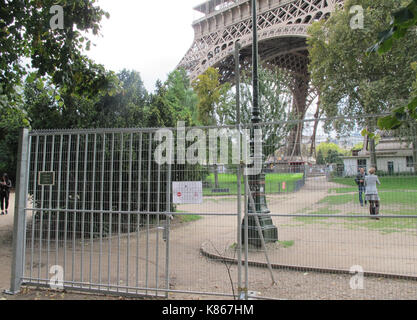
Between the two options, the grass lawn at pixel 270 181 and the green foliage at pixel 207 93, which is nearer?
the grass lawn at pixel 270 181

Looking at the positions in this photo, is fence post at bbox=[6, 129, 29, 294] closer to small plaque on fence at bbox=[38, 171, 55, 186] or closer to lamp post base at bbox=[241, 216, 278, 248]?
small plaque on fence at bbox=[38, 171, 55, 186]

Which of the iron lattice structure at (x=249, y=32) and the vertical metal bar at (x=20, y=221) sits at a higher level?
the iron lattice structure at (x=249, y=32)

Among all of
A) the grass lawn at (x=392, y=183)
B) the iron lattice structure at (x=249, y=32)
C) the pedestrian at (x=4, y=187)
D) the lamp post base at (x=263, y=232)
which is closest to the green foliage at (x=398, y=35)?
the grass lawn at (x=392, y=183)

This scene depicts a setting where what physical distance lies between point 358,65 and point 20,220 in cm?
2633

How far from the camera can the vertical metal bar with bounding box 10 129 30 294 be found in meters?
4.78

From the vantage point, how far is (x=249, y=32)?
120ft

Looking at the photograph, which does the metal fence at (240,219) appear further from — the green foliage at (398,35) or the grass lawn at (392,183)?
the green foliage at (398,35)

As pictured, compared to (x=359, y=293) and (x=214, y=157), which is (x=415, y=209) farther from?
(x=214, y=157)

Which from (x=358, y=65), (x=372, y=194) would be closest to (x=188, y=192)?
(x=372, y=194)

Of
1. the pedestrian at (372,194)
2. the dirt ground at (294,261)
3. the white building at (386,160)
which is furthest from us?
the dirt ground at (294,261)

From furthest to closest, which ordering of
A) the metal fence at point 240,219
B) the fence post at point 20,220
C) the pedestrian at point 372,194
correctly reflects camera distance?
the fence post at point 20,220 → the metal fence at point 240,219 → the pedestrian at point 372,194

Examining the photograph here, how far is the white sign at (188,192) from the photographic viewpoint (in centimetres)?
450

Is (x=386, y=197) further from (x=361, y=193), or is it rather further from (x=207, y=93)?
(x=207, y=93)

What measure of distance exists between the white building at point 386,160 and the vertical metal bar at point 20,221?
4.83 m
